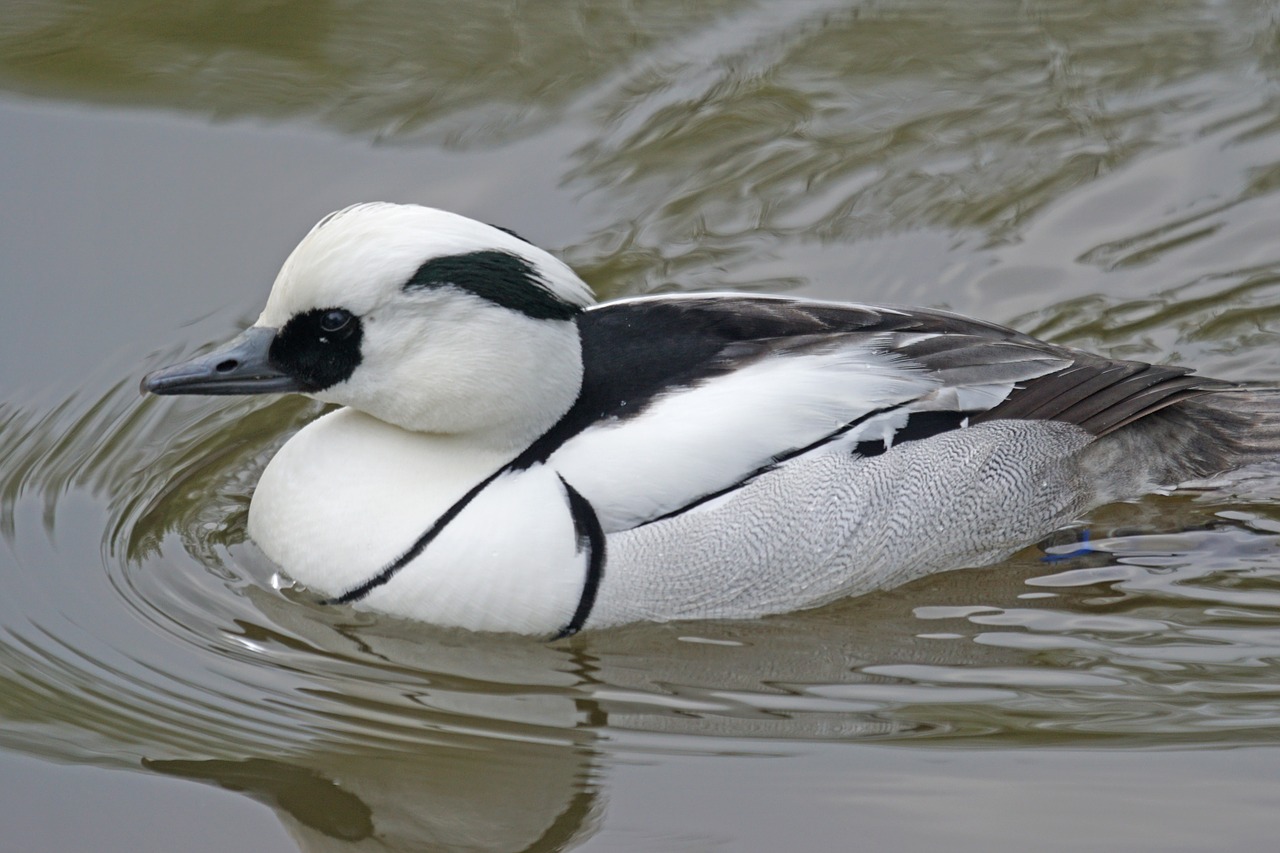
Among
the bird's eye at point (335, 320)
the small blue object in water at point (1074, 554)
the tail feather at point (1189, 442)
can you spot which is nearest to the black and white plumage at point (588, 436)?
the bird's eye at point (335, 320)

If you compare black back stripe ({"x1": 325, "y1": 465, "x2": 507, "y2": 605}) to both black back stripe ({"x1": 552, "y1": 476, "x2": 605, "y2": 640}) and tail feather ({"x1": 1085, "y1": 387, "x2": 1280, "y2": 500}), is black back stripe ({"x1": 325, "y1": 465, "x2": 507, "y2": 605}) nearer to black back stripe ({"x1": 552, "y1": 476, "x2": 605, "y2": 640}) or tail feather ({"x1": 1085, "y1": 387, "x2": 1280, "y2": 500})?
black back stripe ({"x1": 552, "y1": 476, "x2": 605, "y2": 640})

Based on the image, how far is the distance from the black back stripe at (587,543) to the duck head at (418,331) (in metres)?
0.32

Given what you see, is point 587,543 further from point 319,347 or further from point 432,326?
point 319,347

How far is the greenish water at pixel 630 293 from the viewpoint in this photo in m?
4.66

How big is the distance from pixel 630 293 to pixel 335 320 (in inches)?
100

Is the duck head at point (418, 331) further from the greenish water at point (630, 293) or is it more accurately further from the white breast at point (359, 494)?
the greenish water at point (630, 293)

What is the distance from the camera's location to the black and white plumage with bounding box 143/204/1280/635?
5.21 meters

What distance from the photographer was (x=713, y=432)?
531 cm

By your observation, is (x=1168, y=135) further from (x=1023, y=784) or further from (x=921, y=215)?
(x=1023, y=784)

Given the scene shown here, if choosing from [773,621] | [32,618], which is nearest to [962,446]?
[773,621]

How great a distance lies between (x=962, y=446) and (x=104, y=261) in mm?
4176

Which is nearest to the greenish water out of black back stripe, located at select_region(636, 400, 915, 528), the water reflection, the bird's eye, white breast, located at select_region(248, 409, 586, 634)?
the water reflection

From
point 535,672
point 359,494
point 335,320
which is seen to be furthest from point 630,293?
point 535,672

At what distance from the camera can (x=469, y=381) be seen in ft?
17.3
